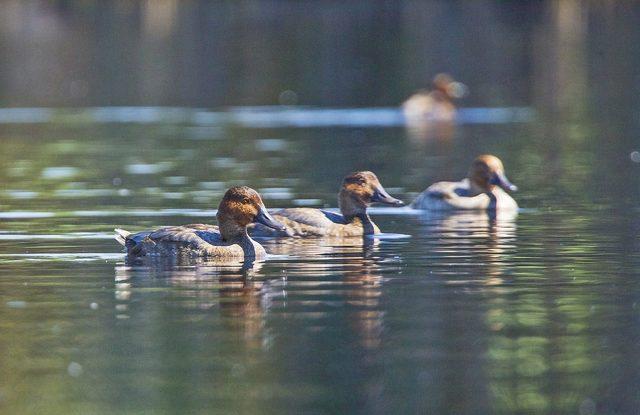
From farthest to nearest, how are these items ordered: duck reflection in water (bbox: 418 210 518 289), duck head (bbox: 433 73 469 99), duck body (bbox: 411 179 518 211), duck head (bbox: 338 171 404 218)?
duck head (bbox: 433 73 469 99)
duck body (bbox: 411 179 518 211)
duck head (bbox: 338 171 404 218)
duck reflection in water (bbox: 418 210 518 289)

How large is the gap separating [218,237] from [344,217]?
9.79 ft

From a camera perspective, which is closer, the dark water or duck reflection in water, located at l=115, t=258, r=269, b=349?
the dark water

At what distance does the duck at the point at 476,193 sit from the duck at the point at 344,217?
6.80ft

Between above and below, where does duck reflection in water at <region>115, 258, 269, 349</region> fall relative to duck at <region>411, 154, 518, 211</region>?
below

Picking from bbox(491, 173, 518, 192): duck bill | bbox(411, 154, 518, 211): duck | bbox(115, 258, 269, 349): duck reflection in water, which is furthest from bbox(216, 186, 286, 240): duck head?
bbox(491, 173, 518, 192): duck bill

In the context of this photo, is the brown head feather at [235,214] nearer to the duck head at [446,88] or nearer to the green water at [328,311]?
the green water at [328,311]

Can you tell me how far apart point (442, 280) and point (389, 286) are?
20.9 inches

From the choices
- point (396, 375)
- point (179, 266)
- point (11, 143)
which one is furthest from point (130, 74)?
point (396, 375)

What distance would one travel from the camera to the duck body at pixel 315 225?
18.5 meters

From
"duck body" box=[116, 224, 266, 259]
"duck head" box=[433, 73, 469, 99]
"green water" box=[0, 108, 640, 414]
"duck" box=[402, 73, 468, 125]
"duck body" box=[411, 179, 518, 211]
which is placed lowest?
"green water" box=[0, 108, 640, 414]

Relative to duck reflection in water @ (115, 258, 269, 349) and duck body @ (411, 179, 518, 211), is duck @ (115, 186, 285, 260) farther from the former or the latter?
duck body @ (411, 179, 518, 211)

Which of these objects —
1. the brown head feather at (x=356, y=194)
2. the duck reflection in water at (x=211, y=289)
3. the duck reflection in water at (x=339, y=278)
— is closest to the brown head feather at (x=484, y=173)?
the brown head feather at (x=356, y=194)

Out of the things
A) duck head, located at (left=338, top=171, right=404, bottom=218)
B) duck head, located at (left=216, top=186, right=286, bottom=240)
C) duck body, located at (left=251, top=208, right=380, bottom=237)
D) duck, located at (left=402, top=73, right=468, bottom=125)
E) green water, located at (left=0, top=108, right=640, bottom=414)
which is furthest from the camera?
duck, located at (left=402, top=73, right=468, bottom=125)

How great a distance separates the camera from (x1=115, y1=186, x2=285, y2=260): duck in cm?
1605
